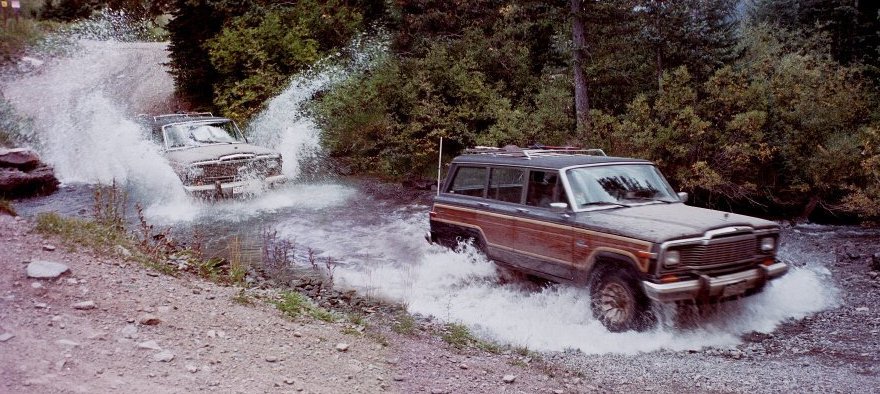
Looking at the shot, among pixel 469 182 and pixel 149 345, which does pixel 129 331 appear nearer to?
pixel 149 345

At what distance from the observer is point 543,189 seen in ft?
26.1

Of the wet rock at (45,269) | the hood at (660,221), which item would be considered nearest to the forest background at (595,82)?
the hood at (660,221)

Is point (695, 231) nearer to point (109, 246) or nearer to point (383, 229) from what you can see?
point (109, 246)

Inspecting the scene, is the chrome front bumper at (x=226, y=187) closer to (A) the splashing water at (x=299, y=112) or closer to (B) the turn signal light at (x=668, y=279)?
(A) the splashing water at (x=299, y=112)

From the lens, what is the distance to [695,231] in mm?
6441

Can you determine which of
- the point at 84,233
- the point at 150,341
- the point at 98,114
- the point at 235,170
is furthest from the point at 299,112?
the point at 150,341

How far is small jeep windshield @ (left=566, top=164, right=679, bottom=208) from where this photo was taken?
7.60 metres

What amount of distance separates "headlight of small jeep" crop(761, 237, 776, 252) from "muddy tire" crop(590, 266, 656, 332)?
1.53m

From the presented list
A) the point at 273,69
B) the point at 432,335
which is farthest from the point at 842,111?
the point at 273,69

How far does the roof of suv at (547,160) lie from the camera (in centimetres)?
795

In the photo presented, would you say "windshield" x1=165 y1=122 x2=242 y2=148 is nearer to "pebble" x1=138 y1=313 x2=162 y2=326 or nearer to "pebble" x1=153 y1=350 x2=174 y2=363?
"pebble" x1=138 y1=313 x2=162 y2=326

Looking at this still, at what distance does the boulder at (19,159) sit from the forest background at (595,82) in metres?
6.78

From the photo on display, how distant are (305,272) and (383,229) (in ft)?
12.2

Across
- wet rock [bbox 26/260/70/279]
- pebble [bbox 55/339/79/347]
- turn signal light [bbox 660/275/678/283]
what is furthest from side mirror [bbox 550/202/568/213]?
wet rock [bbox 26/260/70/279]
